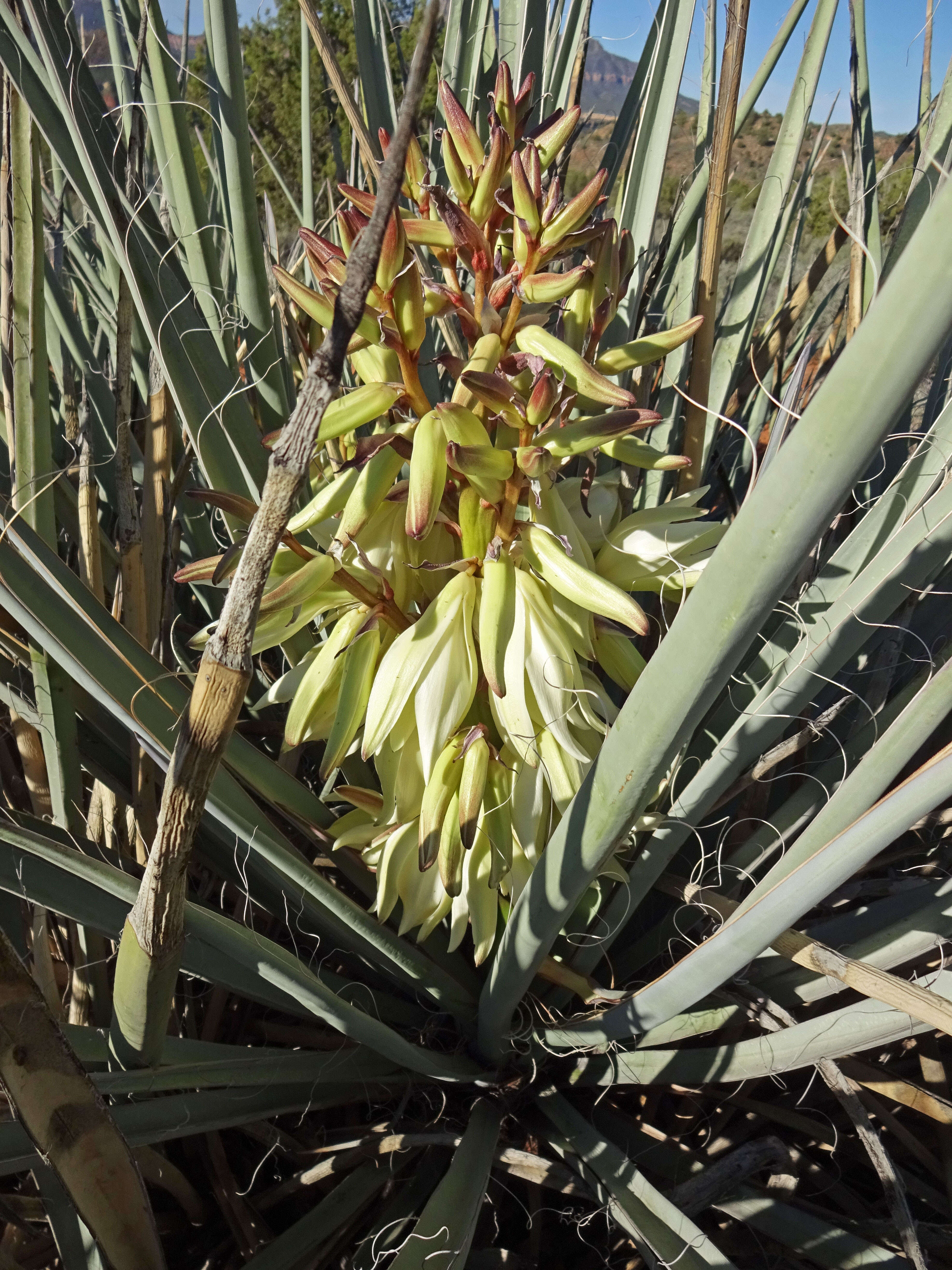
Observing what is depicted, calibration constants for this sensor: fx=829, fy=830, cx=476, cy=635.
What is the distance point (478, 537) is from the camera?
1.80 ft

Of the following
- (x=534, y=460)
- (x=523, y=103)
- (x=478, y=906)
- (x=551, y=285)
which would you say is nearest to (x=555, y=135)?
(x=523, y=103)

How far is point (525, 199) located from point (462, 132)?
0.27ft

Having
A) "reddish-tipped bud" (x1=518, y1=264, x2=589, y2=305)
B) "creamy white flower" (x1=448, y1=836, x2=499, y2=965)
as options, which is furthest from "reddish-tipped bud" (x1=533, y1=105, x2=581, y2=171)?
"creamy white flower" (x1=448, y1=836, x2=499, y2=965)

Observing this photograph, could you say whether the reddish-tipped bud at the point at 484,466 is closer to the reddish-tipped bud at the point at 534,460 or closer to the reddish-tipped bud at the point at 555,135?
the reddish-tipped bud at the point at 534,460

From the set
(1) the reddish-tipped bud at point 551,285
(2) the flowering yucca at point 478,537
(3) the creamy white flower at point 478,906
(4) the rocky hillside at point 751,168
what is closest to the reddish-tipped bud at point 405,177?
(2) the flowering yucca at point 478,537

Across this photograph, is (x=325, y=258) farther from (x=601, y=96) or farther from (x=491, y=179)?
(x=601, y=96)

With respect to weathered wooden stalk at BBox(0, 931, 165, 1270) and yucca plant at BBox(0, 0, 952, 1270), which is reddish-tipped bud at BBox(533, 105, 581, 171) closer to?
yucca plant at BBox(0, 0, 952, 1270)

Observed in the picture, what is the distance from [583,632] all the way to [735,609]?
0.23 metres

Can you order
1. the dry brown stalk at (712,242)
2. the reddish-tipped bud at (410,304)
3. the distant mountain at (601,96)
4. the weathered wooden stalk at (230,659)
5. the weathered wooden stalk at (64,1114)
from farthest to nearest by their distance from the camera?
1. the distant mountain at (601,96)
2. the dry brown stalk at (712,242)
3. the reddish-tipped bud at (410,304)
4. the weathered wooden stalk at (64,1114)
5. the weathered wooden stalk at (230,659)

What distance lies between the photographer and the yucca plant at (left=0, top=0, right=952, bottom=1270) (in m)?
0.44

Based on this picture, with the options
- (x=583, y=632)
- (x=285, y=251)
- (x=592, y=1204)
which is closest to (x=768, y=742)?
(x=583, y=632)

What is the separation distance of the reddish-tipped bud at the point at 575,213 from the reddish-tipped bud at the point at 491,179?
4 cm

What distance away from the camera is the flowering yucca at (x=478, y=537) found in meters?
0.52

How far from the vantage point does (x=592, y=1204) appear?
0.71 metres
